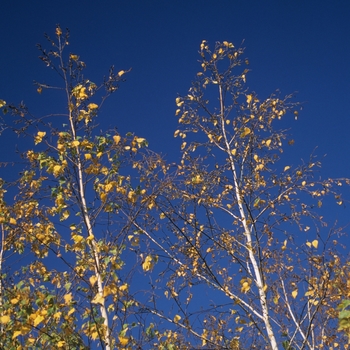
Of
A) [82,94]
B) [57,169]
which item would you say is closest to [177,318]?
[57,169]

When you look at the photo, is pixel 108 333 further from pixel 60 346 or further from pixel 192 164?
pixel 192 164

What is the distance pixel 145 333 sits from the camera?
13.2ft

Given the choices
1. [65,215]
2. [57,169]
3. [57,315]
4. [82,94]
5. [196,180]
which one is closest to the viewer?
[57,315]

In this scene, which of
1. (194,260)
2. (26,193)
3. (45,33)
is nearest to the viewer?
(26,193)

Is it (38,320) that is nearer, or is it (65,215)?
(38,320)

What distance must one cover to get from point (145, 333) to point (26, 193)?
82.7 inches

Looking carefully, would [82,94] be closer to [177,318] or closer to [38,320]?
[38,320]

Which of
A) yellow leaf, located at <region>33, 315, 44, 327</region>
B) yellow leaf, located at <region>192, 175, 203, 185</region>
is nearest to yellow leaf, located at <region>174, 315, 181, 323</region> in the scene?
yellow leaf, located at <region>192, 175, 203, 185</region>

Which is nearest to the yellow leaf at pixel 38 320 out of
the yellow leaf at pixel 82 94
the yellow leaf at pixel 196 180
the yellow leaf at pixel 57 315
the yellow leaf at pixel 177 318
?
the yellow leaf at pixel 57 315

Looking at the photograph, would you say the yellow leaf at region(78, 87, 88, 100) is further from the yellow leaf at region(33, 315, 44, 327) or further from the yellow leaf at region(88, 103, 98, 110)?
the yellow leaf at region(33, 315, 44, 327)

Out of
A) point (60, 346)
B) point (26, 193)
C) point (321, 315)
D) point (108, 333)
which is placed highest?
point (321, 315)

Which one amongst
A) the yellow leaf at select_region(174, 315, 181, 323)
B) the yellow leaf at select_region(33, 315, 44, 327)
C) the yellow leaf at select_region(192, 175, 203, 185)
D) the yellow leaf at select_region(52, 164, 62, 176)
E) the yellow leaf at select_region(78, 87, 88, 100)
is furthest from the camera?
the yellow leaf at select_region(192, 175, 203, 185)

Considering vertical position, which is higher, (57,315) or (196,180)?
(196,180)

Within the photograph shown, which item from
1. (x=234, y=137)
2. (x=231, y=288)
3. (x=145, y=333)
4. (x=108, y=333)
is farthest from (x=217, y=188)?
(x=108, y=333)
